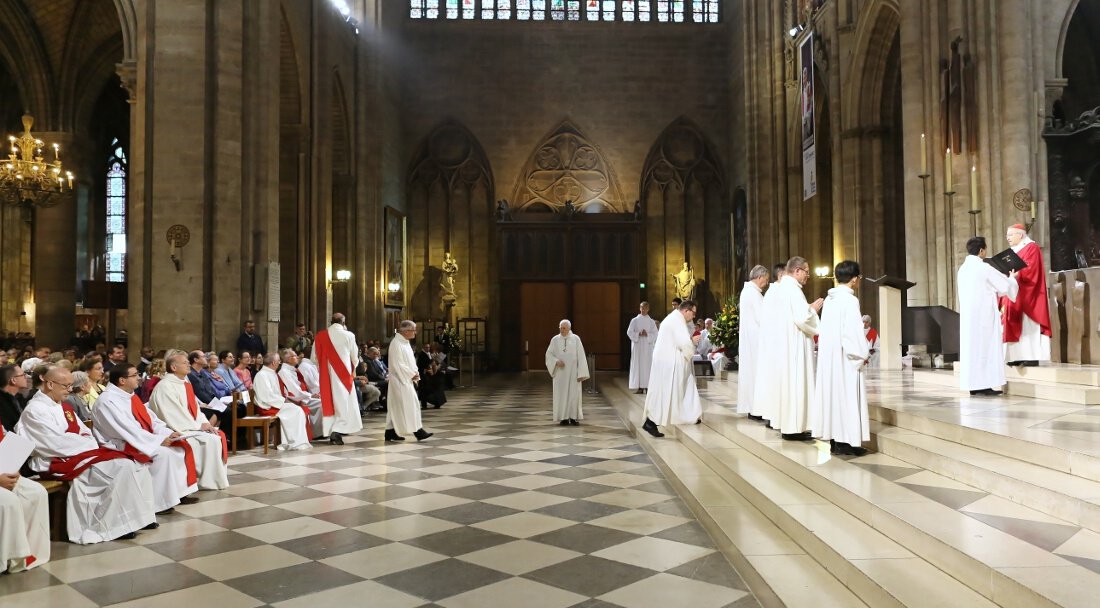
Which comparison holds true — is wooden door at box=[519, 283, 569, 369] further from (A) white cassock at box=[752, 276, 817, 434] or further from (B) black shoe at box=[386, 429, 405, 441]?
(A) white cassock at box=[752, 276, 817, 434]

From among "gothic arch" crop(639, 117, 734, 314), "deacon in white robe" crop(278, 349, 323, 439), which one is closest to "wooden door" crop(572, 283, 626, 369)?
"gothic arch" crop(639, 117, 734, 314)

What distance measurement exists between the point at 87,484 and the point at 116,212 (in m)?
21.0

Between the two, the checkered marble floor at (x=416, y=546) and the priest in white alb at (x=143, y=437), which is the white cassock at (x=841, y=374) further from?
the priest in white alb at (x=143, y=437)

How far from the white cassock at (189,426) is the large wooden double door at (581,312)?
1845 centimetres

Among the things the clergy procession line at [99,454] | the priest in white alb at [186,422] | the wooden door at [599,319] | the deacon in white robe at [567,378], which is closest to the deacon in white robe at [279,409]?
the clergy procession line at [99,454]

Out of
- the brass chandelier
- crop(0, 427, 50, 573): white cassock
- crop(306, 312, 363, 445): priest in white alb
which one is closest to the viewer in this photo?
crop(0, 427, 50, 573): white cassock

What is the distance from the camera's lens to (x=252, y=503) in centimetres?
636

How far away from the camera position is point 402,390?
967 cm

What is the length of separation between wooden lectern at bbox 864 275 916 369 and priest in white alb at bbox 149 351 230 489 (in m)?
7.92

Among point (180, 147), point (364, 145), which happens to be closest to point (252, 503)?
point (180, 147)

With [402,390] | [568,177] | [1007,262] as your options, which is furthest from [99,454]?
[568,177]

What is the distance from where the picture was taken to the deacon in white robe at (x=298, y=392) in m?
9.95

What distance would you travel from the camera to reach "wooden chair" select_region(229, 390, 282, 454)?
8.87 meters

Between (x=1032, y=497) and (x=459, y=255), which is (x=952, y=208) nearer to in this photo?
(x=1032, y=497)
